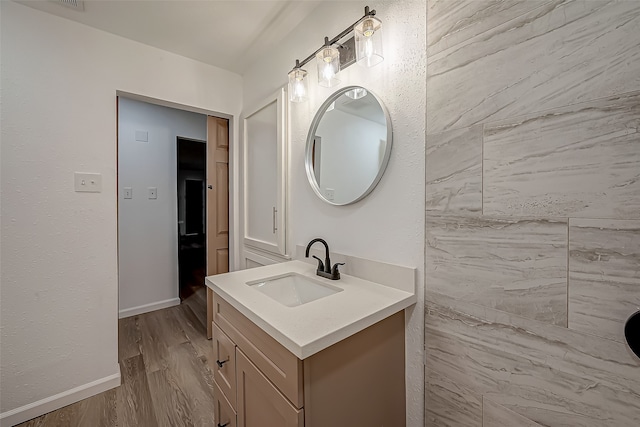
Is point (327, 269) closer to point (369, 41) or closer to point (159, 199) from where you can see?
point (369, 41)

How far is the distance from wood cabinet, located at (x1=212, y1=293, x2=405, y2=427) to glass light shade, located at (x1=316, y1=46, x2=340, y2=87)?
3.66 ft

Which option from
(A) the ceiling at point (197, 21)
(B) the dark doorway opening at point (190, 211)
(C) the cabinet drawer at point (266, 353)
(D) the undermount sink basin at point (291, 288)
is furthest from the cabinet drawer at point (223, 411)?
(B) the dark doorway opening at point (190, 211)

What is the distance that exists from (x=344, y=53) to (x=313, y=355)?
4.42 feet

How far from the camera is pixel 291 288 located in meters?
1.34

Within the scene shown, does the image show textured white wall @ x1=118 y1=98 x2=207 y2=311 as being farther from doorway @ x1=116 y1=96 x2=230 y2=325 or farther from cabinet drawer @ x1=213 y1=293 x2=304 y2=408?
cabinet drawer @ x1=213 y1=293 x2=304 y2=408

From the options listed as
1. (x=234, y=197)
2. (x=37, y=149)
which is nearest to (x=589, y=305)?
(x=234, y=197)

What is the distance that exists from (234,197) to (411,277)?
1782mm

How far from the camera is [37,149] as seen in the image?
1.50 m

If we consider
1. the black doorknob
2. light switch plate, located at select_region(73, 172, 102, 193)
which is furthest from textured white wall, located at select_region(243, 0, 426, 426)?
light switch plate, located at select_region(73, 172, 102, 193)

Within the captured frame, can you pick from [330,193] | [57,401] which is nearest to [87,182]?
[57,401]

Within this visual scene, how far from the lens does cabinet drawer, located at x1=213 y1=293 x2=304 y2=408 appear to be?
71 cm

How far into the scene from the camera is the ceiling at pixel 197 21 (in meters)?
1.45

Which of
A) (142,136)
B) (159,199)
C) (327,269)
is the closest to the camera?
(327,269)

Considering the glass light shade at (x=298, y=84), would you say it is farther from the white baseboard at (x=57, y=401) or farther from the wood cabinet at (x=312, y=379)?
the white baseboard at (x=57, y=401)
